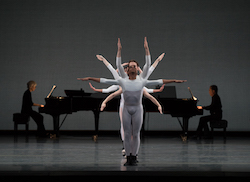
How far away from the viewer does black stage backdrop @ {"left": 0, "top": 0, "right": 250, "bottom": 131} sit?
349 inches

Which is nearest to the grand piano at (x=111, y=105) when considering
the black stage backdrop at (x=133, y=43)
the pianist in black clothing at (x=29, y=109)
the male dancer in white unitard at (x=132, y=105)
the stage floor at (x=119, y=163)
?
the pianist in black clothing at (x=29, y=109)

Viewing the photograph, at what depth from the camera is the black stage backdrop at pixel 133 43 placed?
8867 millimetres

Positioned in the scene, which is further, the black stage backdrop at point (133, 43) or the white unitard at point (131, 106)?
the black stage backdrop at point (133, 43)

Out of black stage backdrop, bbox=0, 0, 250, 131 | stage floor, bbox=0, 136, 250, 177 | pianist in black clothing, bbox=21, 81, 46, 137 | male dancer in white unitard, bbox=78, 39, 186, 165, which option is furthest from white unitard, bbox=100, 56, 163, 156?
black stage backdrop, bbox=0, 0, 250, 131

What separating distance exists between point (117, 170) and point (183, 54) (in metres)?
5.89

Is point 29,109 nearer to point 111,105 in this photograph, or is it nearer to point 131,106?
point 111,105

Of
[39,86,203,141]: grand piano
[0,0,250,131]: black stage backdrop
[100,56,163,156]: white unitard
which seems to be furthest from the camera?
[0,0,250,131]: black stage backdrop

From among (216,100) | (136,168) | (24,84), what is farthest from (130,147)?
(24,84)

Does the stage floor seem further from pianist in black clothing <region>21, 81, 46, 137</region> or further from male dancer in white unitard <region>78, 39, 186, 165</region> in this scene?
pianist in black clothing <region>21, 81, 46, 137</region>

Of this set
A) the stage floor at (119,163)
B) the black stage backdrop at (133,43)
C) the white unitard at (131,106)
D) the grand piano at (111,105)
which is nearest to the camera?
the stage floor at (119,163)

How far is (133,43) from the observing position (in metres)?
8.90

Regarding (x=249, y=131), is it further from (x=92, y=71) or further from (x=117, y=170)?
(x=117, y=170)

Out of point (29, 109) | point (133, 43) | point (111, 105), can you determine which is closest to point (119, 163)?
point (111, 105)

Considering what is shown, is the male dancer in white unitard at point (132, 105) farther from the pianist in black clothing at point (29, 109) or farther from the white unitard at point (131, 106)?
the pianist in black clothing at point (29, 109)
